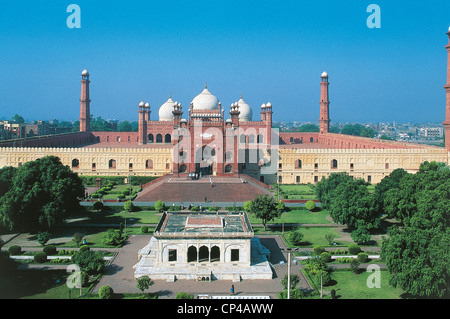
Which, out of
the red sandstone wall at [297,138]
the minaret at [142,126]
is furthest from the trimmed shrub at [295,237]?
the red sandstone wall at [297,138]

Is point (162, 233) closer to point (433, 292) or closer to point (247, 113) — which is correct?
point (433, 292)

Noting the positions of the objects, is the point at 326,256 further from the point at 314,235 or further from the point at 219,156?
the point at 219,156

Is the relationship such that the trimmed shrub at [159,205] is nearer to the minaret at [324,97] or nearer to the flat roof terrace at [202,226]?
the flat roof terrace at [202,226]

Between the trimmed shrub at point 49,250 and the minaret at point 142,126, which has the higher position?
the minaret at point 142,126

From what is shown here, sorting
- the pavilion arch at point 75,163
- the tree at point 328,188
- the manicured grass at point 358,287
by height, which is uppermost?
the pavilion arch at point 75,163

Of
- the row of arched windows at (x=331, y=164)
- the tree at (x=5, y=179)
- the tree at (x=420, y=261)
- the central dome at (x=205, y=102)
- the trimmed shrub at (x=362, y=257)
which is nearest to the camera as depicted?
the tree at (x=420, y=261)

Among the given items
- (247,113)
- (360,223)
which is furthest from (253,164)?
(360,223)

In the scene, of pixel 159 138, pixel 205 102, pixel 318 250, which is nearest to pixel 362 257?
pixel 318 250

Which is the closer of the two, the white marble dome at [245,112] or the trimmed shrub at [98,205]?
the trimmed shrub at [98,205]
